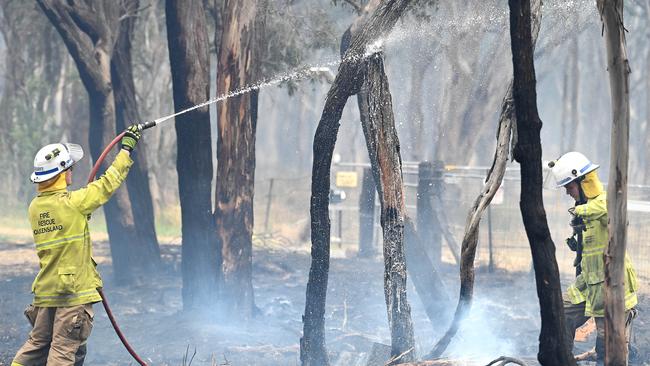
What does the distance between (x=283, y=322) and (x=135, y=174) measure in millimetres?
4087

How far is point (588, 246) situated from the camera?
773 cm

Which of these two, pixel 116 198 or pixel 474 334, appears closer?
pixel 474 334

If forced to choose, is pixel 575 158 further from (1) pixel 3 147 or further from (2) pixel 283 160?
(2) pixel 283 160

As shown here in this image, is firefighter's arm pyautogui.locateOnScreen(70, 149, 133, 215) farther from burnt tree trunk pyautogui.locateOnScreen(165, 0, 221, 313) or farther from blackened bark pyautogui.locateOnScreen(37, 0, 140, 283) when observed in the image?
blackened bark pyautogui.locateOnScreen(37, 0, 140, 283)

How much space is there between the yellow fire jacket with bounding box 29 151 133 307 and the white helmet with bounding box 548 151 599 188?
372 centimetres

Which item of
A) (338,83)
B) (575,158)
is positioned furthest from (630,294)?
(338,83)

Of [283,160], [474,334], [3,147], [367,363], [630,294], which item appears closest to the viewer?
[630,294]

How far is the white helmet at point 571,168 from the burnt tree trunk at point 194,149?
5039 millimetres

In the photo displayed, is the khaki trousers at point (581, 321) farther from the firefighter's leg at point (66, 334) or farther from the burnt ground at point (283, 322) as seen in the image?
the firefighter's leg at point (66, 334)

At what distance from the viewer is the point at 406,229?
10.6 metres

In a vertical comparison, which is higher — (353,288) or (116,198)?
(116,198)

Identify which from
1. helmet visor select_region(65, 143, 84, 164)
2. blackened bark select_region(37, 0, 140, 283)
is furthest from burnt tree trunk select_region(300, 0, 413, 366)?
blackened bark select_region(37, 0, 140, 283)

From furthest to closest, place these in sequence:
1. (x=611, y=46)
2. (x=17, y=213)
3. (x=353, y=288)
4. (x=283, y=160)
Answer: (x=283, y=160) → (x=17, y=213) → (x=353, y=288) → (x=611, y=46)

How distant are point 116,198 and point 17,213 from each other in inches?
445
